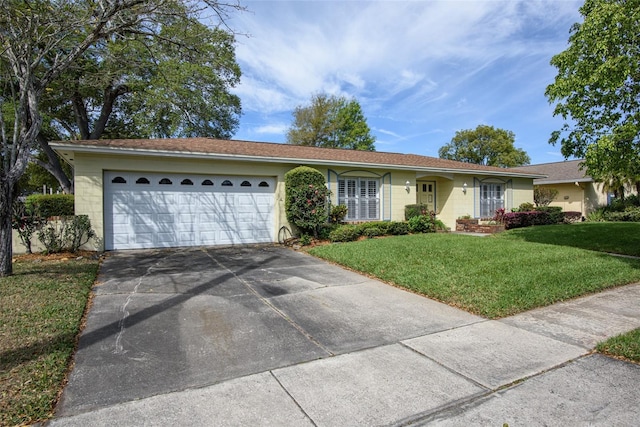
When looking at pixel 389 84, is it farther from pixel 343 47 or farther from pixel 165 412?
pixel 165 412

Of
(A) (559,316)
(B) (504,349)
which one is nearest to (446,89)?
(A) (559,316)

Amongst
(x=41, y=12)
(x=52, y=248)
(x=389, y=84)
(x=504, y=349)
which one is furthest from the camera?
(x=389, y=84)

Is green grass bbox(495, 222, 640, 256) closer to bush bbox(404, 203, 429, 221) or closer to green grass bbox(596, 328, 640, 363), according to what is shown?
bush bbox(404, 203, 429, 221)

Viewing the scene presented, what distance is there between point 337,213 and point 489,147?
31.3m

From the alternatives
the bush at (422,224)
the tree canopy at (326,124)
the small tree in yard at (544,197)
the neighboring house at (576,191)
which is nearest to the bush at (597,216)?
the neighboring house at (576,191)

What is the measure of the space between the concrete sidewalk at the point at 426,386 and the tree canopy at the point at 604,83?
185 inches

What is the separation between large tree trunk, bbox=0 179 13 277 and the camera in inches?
242

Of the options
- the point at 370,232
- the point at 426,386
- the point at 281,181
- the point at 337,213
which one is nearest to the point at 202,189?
the point at 281,181

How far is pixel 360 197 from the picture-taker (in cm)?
1327

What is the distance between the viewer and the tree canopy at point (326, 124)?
112 feet

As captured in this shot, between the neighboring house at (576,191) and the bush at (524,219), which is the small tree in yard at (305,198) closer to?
the bush at (524,219)

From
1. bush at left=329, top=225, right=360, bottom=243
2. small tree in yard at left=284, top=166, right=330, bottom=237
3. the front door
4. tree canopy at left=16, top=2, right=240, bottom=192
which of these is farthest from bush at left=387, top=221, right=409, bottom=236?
tree canopy at left=16, top=2, right=240, bottom=192

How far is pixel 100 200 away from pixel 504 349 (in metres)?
10.1

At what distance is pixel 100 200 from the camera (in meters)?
9.28
